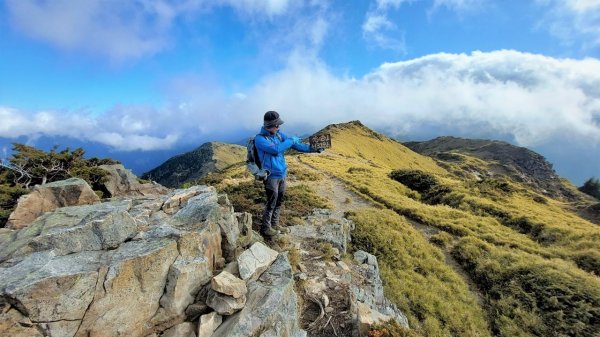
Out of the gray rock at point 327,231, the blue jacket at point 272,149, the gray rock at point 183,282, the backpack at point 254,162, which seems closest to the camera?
the gray rock at point 183,282

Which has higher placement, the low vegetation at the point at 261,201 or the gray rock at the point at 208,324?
the low vegetation at the point at 261,201

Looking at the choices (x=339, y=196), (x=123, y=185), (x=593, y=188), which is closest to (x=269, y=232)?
(x=123, y=185)

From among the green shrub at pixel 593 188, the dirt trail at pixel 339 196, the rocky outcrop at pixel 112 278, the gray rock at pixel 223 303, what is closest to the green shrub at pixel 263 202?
the dirt trail at pixel 339 196

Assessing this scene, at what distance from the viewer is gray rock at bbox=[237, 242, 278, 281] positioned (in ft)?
28.7

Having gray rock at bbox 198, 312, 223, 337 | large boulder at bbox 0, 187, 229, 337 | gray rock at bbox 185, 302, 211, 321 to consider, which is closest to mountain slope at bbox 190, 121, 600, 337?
gray rock at bbox 198, 312, 223, 337

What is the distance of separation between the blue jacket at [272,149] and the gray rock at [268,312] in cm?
375

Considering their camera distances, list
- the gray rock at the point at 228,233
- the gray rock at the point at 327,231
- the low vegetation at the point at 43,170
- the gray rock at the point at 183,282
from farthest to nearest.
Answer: the low vegetation at the point at 43,170, the gray rock at the point at 327,231, the gray rock at the point at 228,233, the gray rock at the point at 183,282

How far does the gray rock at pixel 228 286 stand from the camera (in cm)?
763

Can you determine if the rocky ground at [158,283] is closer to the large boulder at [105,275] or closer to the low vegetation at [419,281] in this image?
the large boulder at [105,275]

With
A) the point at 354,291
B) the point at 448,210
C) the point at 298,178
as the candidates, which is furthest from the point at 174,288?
the point at 298,178

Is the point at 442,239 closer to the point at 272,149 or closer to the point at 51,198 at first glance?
the point at 272,149

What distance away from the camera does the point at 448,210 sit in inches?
1121

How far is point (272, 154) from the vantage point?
37.9 ft

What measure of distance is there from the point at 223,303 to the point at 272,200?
5.28m
